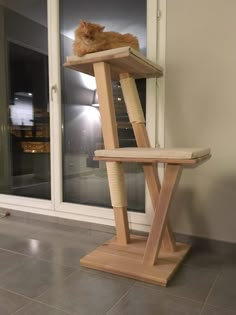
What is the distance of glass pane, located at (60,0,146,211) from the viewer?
183 cm

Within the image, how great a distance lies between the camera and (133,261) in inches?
54.4

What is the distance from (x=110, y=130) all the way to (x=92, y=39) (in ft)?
1.45

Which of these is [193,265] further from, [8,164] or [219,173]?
[8,164]

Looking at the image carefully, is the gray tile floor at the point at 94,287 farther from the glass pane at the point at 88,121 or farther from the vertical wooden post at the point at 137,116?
the glass pane at the point at 88,121

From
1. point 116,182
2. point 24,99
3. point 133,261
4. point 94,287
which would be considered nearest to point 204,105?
point 116,182

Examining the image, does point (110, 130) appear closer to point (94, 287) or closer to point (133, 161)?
point (133, 161)

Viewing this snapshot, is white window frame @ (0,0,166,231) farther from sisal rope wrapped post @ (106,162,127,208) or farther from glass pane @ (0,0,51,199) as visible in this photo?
sisal rope wrapped post @ (106,162,127,208)

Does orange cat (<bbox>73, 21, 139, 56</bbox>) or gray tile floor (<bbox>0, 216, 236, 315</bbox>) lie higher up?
orange cat (<bbox>73, 21, 139, 56</bbox>)

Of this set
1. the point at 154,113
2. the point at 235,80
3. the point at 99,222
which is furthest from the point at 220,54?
the point at 99,222

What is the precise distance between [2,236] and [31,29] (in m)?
1.52

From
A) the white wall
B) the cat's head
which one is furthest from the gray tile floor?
the cat's head

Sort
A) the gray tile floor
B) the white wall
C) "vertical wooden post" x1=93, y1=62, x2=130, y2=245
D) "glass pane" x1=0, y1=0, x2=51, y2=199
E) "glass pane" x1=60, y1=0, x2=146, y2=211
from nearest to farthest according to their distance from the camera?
1. the gray tile floor
2. "vertical wooden post" x1=93, y1=62, x2=130, y2=245
3. the white wall
4. "glass pane" x1=60, y1=0, x2=146, y2=211
5. "glass pane" x1=0, y1=0, x2=51, y2=199

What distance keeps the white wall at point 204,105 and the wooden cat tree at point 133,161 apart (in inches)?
6.8

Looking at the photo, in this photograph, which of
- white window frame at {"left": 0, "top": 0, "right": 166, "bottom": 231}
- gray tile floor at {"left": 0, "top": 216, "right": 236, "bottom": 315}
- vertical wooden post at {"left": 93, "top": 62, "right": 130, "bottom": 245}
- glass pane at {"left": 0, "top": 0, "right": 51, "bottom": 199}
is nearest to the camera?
gray tile floor at {"left": 0, "top": 216, "right": 236, "bottom": 315}
